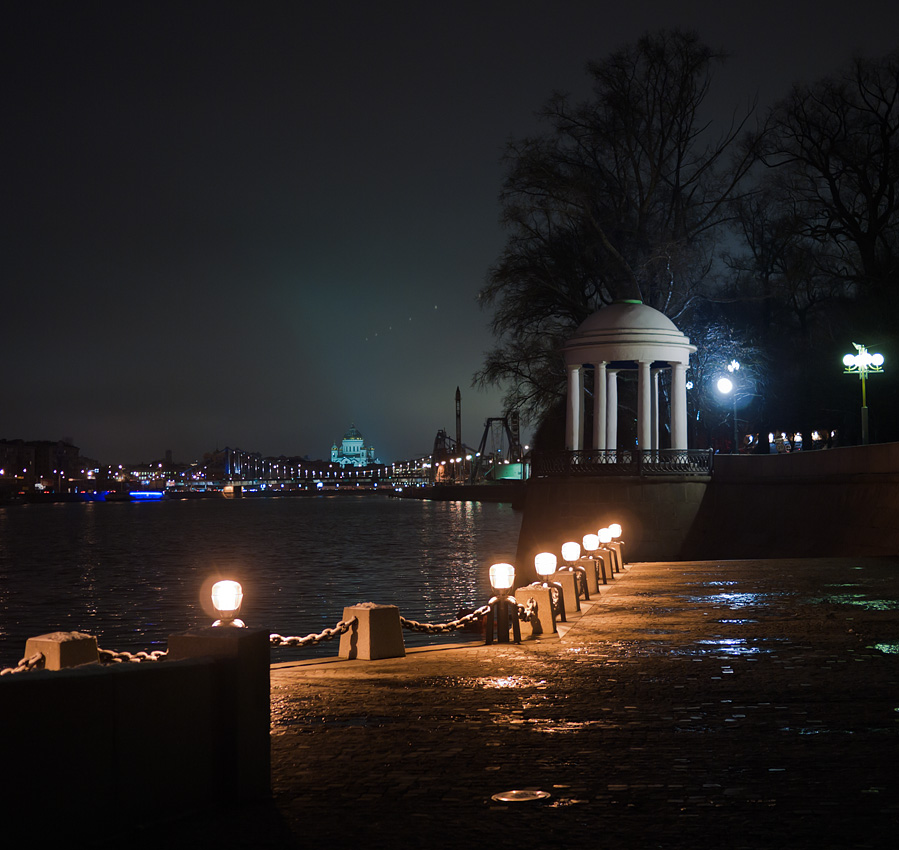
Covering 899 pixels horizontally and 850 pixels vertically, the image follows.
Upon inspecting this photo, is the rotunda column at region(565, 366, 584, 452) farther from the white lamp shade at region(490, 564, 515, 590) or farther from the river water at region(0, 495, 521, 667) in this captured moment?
the white lamp shade at region(490, 564, 515, 590)

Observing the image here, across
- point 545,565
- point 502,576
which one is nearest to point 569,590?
point 545,565

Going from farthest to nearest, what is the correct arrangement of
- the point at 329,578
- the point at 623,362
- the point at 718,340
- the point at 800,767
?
the point at 329,578
the point at 718,340
the point at 623,362
the point at 800,767

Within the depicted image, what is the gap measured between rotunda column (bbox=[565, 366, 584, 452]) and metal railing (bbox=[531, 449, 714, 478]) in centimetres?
93

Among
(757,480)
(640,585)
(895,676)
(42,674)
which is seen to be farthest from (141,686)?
(757,480)

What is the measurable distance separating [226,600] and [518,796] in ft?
17.3

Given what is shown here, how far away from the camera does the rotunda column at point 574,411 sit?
38.4m

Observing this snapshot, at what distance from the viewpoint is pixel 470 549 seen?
65938 millimetres

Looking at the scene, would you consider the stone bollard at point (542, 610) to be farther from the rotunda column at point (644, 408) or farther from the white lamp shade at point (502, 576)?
the rotunda column at point (644, 408)

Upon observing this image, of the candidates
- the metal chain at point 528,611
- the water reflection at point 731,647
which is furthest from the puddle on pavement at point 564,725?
the metal chain at point 528,611

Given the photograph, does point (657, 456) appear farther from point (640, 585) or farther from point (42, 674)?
point (42, 674)

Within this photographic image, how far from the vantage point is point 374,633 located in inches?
531

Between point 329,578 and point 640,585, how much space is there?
25874 millimetres

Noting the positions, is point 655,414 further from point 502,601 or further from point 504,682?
point 504,682

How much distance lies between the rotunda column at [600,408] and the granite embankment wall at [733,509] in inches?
89.5
